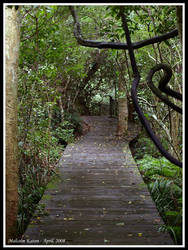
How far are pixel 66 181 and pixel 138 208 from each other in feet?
5.89

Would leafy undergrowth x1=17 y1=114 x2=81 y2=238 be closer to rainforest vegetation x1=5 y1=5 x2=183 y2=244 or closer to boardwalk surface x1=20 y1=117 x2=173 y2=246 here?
rainforest vegetation x1=5 y1=5 x2=183 y2=244

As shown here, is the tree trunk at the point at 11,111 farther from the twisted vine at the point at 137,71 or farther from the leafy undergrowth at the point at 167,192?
the leafy undergrowth at the point at 167,192

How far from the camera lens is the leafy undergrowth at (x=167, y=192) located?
3348mm

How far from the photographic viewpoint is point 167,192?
4.78 meters

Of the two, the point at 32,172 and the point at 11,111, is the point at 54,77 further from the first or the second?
the point at 11,111

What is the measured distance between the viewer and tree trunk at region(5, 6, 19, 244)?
264 centimetres

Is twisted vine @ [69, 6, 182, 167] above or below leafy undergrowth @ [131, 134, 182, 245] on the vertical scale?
above

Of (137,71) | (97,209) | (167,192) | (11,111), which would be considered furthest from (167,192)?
(11,111)

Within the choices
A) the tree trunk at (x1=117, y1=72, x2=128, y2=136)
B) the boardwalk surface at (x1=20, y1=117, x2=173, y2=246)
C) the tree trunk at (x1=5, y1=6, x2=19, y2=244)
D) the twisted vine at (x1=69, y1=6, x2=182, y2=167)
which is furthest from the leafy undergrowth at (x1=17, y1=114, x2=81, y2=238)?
the tree trunk at (x1=117, y1=72, x2=128, y2=136)

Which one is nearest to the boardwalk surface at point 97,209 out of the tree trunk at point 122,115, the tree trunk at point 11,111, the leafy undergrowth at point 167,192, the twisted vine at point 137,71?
the leafy undergrowth at point 167,192

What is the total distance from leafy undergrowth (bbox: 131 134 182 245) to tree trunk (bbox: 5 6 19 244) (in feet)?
6.63

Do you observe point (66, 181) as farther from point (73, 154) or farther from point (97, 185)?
point (73, 154)

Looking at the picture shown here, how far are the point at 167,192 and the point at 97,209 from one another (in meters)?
1.70

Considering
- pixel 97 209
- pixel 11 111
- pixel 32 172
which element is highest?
pixel 11 111
